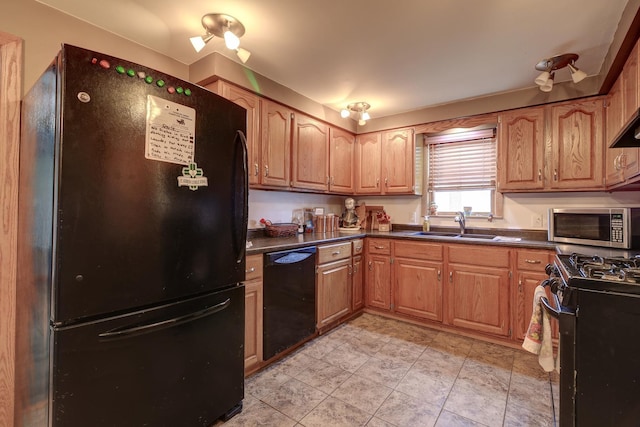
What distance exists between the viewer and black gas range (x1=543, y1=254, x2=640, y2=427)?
110cm

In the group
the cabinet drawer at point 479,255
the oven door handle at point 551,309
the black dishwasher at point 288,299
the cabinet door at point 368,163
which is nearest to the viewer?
the oven door handle at point 551,309

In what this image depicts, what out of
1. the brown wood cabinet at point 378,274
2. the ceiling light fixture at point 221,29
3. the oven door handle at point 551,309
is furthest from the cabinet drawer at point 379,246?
the ceiling light fixture at point 221,29

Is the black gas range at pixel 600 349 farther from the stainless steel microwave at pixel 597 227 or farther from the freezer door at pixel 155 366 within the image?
the freezer door at pixel 155 366

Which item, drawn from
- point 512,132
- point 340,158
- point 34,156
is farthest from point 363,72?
point 34,156

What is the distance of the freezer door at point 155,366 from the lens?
105 centimetres

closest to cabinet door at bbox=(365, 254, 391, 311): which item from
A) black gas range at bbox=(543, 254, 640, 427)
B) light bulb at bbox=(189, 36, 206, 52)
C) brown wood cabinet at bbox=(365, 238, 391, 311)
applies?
brown wood cabinet at bbox=(365, 238, 391, 311)

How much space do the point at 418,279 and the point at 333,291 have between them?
860 millimetres

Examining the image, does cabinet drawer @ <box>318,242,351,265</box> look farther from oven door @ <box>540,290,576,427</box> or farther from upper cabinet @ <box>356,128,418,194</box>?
oven door @ <box>540,290,576,427</box>

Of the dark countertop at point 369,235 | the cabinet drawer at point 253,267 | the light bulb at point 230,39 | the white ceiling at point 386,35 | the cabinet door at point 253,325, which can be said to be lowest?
the cabinet door at point 253,325

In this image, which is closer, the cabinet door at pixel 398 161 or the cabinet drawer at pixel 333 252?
the cabinet drawer at pixel 333 252

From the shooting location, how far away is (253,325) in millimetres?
1980

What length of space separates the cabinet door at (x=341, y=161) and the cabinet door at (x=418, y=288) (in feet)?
3.48

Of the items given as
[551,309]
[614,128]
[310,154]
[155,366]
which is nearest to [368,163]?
[310,154]

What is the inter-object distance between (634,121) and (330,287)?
2.19m
